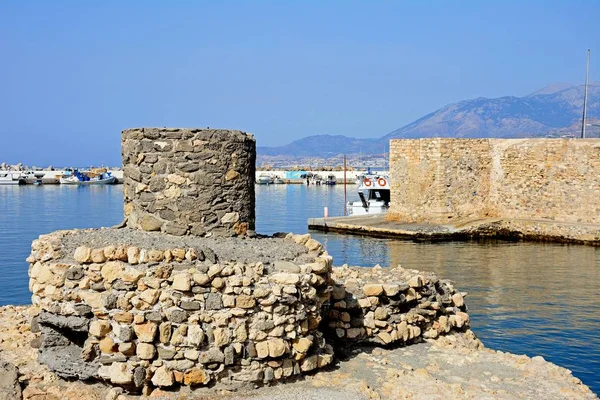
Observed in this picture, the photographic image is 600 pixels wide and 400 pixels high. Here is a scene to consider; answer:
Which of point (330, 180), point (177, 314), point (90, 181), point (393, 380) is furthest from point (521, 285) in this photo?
point (90, 181)

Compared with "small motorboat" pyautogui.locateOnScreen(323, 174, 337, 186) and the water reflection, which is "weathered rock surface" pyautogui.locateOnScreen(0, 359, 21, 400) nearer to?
→ the water reflection

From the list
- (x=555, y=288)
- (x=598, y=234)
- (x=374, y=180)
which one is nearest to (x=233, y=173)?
(x=555, y=288)

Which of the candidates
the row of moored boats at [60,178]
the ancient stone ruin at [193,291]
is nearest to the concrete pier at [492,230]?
the ancient stone ruin at [193,291]

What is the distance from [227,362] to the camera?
7418mm

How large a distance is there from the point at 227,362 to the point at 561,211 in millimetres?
24491

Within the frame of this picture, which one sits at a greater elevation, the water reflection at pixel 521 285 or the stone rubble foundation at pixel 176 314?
the stone rubble foundation at pixel 176 314

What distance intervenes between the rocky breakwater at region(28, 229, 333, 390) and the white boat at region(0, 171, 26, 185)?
4011 inches

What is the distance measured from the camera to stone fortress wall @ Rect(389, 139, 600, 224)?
28.7m

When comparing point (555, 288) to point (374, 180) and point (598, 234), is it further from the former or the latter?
point (374, 180)

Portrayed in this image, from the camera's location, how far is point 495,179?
31.0 m

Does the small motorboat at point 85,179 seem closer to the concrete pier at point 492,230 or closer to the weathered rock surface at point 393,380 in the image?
the concrete pier at point 492,230

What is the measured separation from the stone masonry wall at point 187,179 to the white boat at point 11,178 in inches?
3970

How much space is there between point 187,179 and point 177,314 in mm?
2054

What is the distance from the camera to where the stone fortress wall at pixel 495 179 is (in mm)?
28672
